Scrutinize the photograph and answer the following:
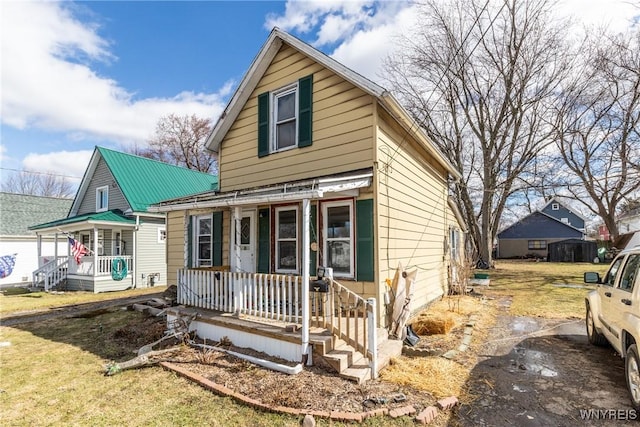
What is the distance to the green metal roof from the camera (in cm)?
1767

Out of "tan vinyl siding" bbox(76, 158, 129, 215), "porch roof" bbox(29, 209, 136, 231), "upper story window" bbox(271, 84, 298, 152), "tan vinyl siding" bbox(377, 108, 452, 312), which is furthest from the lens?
"tan vinyl siding" bbox(76, 158, 129, 215)

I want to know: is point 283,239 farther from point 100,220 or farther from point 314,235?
point 100,220

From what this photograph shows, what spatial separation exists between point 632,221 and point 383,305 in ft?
112

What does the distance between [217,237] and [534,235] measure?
1688 inches

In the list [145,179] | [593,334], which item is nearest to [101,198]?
[145,179]

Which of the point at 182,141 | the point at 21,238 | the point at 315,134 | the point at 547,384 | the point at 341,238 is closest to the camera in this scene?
the point at 547,384

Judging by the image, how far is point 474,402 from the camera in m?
4.46

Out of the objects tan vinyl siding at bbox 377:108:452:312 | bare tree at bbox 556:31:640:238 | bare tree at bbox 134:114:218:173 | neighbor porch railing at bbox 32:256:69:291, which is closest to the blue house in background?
bare tree at bbox 556:31:640:238

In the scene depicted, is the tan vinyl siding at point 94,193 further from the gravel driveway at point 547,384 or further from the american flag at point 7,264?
the gravel driveway at point 547,384

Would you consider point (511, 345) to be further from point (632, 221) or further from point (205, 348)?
point (632, 221)

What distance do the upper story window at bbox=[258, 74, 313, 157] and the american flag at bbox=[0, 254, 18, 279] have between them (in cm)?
2081

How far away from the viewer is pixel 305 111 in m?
8.10

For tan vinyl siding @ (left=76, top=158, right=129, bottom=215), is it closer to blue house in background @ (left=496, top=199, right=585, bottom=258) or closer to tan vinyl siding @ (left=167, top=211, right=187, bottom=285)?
tan vinyl siding @ (left=167, top=211, right=187, bottom=285)

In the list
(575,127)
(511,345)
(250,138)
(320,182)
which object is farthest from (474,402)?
(575,127)
